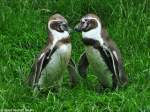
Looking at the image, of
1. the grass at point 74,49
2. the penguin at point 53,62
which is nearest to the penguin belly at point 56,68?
the penguin at point 53,62

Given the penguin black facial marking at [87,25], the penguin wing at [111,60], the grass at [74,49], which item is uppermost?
the penguin black facial marking at [87,25]

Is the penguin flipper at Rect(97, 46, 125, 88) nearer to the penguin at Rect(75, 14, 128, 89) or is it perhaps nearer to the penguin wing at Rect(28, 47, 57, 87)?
the penguin at Rect(75, 14, 128, 89)

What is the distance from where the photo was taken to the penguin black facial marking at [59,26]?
6.96 m

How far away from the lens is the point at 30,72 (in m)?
7.00

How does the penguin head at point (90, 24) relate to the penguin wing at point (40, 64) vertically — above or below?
A: above

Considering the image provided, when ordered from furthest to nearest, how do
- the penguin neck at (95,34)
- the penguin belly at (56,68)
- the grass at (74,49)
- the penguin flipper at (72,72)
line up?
the penguin flipper at (72,72) → the penguin neck at (95,34) → the penguin belly at (56,68) → the grass at (74,49)

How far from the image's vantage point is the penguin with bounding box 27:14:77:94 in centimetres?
681

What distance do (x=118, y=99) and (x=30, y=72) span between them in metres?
0.94

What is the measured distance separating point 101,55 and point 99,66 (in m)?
0.11

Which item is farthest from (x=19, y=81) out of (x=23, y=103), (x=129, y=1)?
(x=129, y=1)

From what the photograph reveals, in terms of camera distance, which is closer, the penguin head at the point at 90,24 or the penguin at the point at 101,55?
the penguin at the point at 101,55

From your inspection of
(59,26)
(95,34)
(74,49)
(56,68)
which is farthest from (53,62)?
(74,49)

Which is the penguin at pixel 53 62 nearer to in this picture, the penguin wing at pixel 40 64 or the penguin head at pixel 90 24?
the penguin wing at pixel 40 64

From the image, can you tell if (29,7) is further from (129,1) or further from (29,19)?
(129,1)
